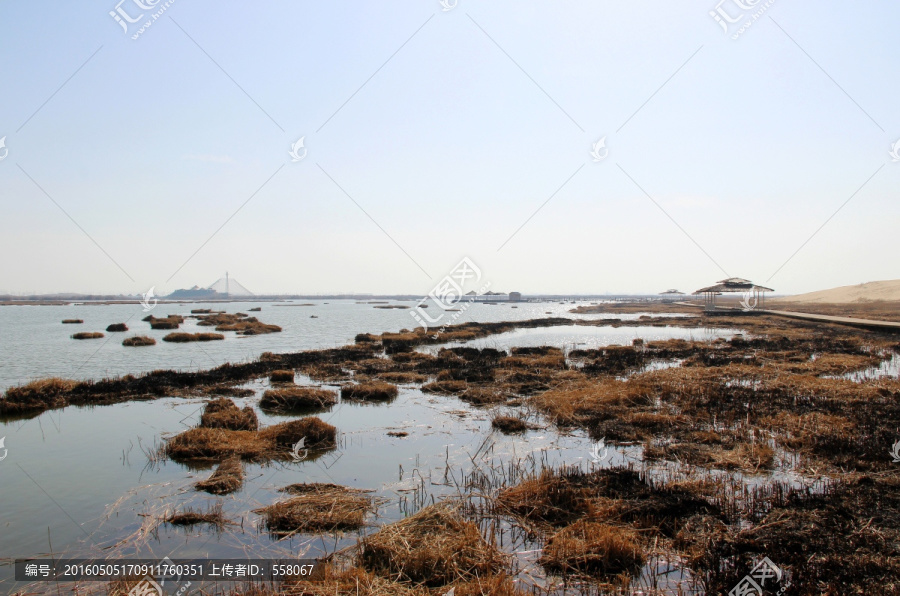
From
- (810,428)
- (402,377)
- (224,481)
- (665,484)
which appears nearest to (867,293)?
(810,428)

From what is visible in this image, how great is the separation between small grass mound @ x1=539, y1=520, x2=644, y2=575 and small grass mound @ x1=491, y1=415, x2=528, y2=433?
677cm

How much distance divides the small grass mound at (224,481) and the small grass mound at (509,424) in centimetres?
687

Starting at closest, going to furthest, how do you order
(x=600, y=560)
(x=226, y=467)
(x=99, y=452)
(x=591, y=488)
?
(x=600, y=560)
(x=591, y=488)
(x=226, y=467)
(x=99, y=452)

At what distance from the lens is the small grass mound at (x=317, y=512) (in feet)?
25.8

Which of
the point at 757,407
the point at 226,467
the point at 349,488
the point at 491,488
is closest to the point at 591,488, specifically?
the point at 491,488

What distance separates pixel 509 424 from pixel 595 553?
7.41m

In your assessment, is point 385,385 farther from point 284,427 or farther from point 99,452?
point 99,452

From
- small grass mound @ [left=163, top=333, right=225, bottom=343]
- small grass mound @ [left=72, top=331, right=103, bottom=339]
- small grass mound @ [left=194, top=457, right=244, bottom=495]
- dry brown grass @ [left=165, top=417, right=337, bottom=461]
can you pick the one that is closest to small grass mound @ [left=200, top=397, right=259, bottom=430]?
dry brown grass @ [left=165, top=417, right=337, bottom=461]

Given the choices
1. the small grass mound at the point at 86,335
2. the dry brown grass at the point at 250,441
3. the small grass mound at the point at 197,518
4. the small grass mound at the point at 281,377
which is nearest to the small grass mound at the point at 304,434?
the dry brown grass at the point at 250,441

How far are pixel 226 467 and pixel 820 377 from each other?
→ 21529 mm

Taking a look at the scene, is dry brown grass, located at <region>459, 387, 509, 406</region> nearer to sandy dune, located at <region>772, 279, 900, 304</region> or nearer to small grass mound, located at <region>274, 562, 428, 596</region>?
Result: small grass mound, located at <region>274, 562, 428, 596</region>

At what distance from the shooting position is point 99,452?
40.3ft

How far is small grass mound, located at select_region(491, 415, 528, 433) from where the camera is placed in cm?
1382

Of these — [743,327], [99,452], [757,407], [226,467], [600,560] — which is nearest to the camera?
[600,560]
